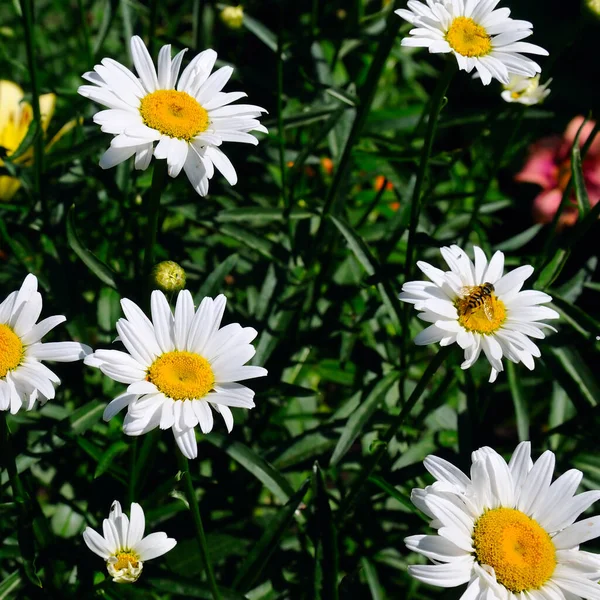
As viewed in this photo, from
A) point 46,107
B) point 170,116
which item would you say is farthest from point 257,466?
point 46,107

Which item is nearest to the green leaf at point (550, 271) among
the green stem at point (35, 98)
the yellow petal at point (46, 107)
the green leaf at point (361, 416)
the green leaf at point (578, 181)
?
the green leaf at point (578, 181)

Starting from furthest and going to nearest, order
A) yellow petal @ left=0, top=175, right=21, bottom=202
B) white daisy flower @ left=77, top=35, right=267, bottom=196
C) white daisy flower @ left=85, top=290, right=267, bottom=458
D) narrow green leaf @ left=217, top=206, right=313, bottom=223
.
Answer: yellow petal @ left=0, top=175, right=21, bottom=202 < narrow green leaf @ left=217, top=206, right=313, bottom=223 < white daisy flower @ left=77, top=35, right=267, bottom=196 < white daisy flower @ left=85, top=290, right=267, bottom=458

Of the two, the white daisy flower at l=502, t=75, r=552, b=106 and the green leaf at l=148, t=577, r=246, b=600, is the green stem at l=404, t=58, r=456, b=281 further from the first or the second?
the green leaf at l=148, t=577, r=246, b=600

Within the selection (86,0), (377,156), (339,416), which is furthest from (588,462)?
(86,0)

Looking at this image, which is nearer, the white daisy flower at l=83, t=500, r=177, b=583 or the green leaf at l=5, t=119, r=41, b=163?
the white daisy flower at l=83, t=500, r=177, b=583

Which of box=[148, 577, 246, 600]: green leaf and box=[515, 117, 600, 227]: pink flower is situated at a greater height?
box=[515, 117, 600, 227]: pink flower

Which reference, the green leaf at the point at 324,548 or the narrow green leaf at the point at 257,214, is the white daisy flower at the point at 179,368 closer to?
the green leaf at the point at 324,548

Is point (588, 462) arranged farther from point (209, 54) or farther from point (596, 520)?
point (209, 54)

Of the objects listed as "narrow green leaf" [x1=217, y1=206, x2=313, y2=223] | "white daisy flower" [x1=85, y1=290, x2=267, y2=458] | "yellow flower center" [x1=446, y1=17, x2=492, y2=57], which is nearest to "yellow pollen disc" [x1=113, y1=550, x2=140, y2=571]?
"white daisy flower" [x1=85, y1=290, x2=267, y2=458]
